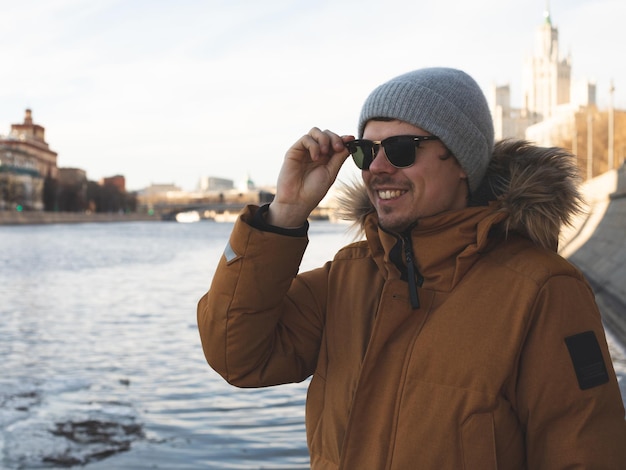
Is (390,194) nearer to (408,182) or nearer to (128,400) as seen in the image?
(408,182)

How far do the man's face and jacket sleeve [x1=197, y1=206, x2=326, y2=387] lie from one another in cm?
21

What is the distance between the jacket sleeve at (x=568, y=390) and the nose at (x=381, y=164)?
1.41 ft

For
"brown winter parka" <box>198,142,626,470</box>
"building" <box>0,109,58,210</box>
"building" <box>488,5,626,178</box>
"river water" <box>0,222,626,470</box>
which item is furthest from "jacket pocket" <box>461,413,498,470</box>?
"building" <box>0,109,58,210</box>

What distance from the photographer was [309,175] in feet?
6.22

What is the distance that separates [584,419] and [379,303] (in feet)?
1.49

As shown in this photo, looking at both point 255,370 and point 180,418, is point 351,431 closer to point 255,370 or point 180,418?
point 255,370

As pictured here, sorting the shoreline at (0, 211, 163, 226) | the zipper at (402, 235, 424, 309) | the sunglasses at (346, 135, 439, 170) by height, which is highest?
the sunglasses at (346, 135, 439, 170)

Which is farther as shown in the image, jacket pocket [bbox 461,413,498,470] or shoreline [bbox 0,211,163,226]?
shoreline [bbox 0,211,163,226]

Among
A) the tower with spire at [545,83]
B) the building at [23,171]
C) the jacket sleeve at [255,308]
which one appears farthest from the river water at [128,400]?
the tower with spire at [545,83]

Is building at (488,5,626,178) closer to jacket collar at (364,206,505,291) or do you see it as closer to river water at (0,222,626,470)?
river water at (0,222,626,470)

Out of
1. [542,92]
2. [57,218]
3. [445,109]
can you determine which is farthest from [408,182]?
[542,92]

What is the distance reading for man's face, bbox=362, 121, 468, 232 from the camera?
182 centimetres

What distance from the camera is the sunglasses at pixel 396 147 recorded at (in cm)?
181

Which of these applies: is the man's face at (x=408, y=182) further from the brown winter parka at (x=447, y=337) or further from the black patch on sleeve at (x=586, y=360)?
the black patch on sleeve at (x=586, y=360)
